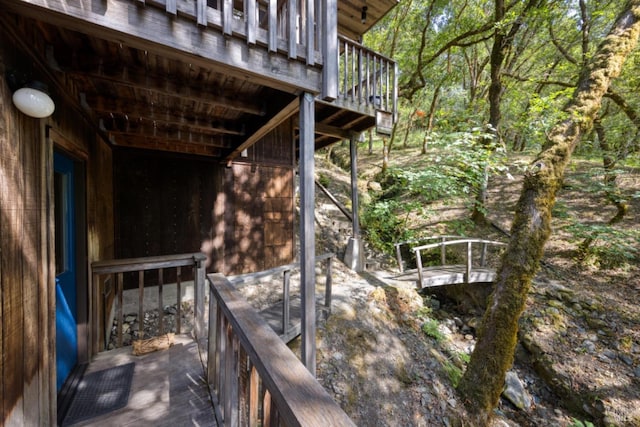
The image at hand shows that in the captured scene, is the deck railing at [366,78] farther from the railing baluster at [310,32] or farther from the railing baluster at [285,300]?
the railing baluster at [285,300]

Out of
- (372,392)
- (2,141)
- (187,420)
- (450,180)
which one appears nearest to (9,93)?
(2,141)

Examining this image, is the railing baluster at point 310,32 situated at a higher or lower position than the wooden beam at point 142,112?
higher

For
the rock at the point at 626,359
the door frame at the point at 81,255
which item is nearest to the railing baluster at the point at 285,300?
the door frame at the point at 81,255

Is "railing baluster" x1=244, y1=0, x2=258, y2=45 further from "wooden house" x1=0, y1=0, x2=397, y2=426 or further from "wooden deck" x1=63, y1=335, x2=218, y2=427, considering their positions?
"wooden deck" x1=63, y1=335, x2=218, y2=427

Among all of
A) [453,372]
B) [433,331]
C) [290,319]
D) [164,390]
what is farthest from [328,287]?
[164,390]

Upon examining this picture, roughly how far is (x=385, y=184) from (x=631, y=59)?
679cm

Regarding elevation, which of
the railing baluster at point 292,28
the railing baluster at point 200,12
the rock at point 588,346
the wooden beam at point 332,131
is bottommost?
the rock at point 588,346

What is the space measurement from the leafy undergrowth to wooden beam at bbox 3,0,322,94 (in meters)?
3.56

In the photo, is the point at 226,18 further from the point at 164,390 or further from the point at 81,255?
the point at 164,390

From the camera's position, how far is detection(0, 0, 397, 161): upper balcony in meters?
1.32

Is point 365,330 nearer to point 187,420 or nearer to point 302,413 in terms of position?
point 187,420

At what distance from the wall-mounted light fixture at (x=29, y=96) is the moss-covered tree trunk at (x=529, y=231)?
529 cm

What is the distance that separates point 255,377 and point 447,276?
5234mm

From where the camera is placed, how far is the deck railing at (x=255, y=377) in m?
0.76
